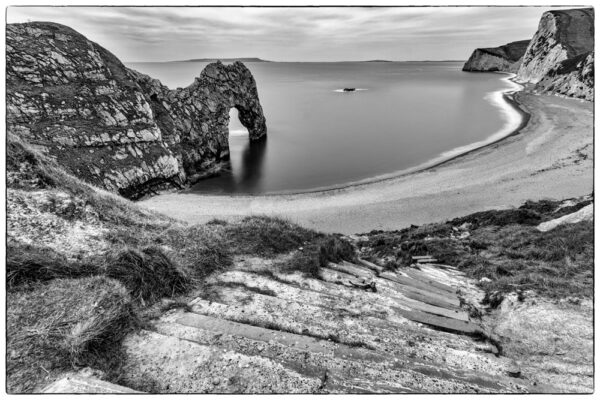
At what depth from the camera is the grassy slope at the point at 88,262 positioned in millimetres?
Result: 4320

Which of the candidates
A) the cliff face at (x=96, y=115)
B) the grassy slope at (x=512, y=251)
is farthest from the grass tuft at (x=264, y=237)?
the cliff face at (x=96, y=115)

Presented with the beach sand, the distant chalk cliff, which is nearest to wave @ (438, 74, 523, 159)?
the beach sand

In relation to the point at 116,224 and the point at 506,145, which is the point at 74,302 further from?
the point at 506,145

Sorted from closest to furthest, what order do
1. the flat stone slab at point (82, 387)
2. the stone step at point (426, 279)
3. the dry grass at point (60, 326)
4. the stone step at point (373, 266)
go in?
1. the flat stone slab at point (82, 387)
2. the dry grass at point (60, 326)
3. the stone step at point (426, 279)
4. the stone step at point (373, 266)

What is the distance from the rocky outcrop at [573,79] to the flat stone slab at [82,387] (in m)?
82.7

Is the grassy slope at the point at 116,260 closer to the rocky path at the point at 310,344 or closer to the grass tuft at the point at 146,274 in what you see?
the grass tuft at the point at 146,274

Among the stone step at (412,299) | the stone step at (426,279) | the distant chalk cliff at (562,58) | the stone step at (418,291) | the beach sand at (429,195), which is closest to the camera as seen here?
the stone step at (412,299)

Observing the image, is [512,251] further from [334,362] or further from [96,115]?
[96,115]

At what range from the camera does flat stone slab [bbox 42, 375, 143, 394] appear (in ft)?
12.4

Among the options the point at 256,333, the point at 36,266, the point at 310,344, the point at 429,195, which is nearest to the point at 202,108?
the point at 429,195

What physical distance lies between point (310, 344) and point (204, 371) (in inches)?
62.6

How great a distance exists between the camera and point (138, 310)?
5590mm

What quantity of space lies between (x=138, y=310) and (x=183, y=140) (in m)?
36.5

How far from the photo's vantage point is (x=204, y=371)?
4422 mm
